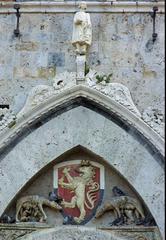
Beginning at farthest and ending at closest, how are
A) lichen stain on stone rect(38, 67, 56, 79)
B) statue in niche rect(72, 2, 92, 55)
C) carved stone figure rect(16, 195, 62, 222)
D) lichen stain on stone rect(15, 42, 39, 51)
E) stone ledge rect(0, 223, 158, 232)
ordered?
lichen stain on stone rect(15, 42, 39, 51) → lichen stain on stone rect(38, 67, 56, 79) → statue in niche rect(72, 2, 92, 55) → carved stone figure rect(16, 195, 62, 222) → stone ledge rect(0, 223, 158, 232)

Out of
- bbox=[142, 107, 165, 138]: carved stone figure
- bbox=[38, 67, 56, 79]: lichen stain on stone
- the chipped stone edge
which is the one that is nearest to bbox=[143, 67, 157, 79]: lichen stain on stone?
bbox=[142, 107, 165, 138]: carved stone figure

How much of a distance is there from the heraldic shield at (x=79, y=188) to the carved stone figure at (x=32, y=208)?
17 cm

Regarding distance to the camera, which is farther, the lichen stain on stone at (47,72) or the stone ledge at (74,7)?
the stone ledge at (74,7)

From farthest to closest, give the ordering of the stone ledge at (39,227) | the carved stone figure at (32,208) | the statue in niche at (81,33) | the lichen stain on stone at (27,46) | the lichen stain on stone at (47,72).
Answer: the lichen stain on stone at (27,46) < the lichen stain on stone at (47,72) < the statue in niche at (81,33) < the carved stone figure at (32,208) < the stone ledge at (39,227)

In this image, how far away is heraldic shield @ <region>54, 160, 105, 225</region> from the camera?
13.5 meters

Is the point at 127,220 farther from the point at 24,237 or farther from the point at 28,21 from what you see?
the point at 28,21

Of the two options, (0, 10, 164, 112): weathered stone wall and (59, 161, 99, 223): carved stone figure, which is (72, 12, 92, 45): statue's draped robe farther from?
(59, 161, 99, 223): carved stone figure

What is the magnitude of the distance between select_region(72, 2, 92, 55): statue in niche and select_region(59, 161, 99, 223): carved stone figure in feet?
4.34

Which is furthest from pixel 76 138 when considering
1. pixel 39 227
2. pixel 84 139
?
pixel 39 227

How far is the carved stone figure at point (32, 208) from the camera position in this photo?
13.4 m

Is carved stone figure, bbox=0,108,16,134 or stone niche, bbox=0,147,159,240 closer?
stone niche, bbox=0,147,159,240

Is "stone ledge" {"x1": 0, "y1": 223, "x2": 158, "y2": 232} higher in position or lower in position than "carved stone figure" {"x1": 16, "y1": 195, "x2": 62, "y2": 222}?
lower

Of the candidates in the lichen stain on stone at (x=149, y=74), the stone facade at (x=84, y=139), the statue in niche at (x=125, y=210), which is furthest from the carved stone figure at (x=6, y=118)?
the lichen stain on stone at (x=149, y=74)

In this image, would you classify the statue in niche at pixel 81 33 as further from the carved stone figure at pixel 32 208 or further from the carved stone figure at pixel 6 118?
the carved stone figure at pixel 32 208
